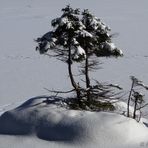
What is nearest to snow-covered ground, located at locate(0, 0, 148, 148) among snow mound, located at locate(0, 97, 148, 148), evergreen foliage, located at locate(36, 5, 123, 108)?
snow mound, located at locate(0, 97, 148, 148)

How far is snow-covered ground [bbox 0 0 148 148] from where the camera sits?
63.2 ft

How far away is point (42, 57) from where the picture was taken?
27000 mm

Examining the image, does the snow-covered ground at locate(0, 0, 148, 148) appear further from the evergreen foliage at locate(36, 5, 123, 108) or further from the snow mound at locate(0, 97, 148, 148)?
the evergreen foliage at locate(36, 5, 123, 108)

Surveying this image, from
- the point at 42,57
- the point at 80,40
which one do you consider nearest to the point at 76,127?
the point at 80,40

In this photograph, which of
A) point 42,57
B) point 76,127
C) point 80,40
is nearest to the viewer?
point 76,127

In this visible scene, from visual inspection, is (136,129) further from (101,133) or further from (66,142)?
(66,142)

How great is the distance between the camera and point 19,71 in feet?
77.2

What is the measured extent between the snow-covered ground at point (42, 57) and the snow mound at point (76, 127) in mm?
186

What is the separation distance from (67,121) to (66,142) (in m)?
0.64

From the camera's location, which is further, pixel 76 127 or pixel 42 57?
pixel 42 57

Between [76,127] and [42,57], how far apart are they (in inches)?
690

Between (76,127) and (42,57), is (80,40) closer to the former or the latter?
(76,127)

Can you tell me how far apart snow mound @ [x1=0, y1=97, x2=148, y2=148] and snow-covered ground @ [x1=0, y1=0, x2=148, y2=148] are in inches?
7.3

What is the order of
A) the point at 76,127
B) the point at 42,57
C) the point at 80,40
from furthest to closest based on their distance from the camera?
1. the point at 42,57
2. the point at 80,40
3. the point at 76,127
